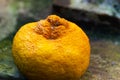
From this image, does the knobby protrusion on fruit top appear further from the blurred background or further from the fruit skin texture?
the blurred background

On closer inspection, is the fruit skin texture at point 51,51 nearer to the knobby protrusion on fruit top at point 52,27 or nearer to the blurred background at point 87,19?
the knobby protrusion on fruit top at point 52,27

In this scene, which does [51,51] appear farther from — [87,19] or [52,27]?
[87,19]

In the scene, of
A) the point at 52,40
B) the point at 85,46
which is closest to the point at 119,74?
the point at 85,46

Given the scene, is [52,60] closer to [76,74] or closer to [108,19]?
[76,74]

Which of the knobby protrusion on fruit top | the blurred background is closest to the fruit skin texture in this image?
the knobby protrusion on fruit top

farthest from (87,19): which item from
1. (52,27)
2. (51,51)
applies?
(51,51)

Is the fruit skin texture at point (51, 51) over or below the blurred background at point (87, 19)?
below

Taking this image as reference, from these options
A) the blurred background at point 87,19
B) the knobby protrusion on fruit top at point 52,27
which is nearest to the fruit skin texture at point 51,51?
the knobby protrusion on fruit top at point 52,27

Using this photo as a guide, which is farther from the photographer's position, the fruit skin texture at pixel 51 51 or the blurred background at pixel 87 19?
the blurred background at pixel 87 19
